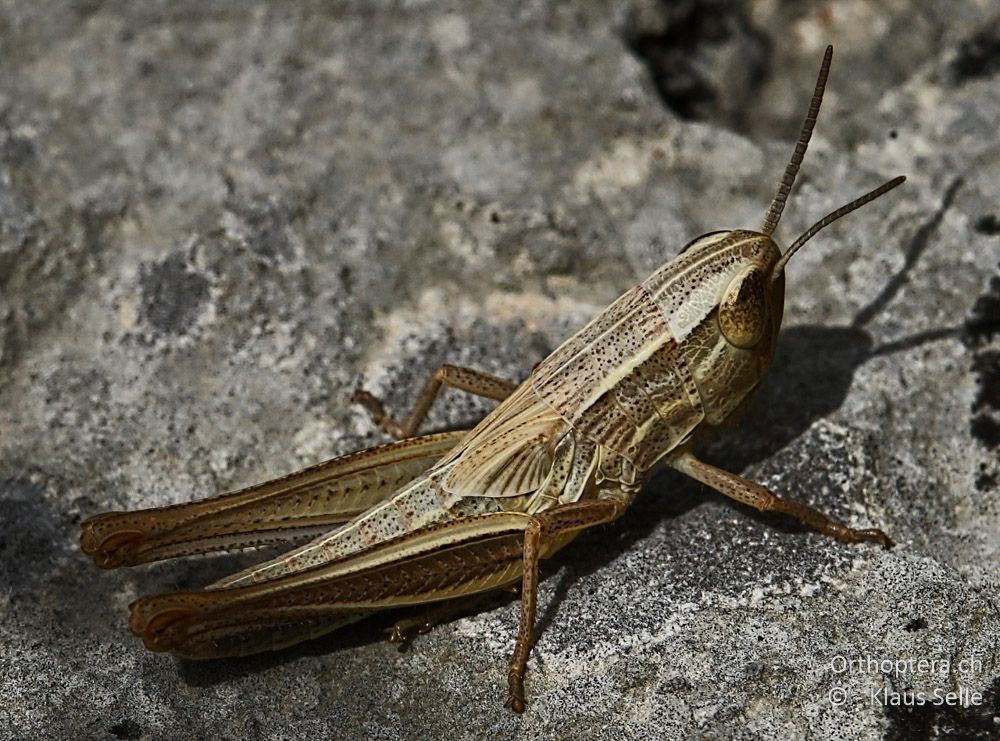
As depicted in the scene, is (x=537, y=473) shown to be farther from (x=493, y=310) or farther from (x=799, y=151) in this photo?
(x=799, y=151)

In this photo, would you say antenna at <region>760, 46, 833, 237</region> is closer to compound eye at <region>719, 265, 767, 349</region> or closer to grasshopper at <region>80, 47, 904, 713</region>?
grasshopper at <region>80, 47, 904, 713</region>

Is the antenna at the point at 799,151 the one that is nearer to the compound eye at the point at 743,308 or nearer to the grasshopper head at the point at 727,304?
the grasshopper head at the point at 727,304

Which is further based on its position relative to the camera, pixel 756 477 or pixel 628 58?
pixel 628 58

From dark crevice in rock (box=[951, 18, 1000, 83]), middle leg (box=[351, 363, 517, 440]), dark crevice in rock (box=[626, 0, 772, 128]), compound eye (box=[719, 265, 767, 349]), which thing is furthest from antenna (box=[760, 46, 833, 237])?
dark crevice in rock (box=[951, 18, 1000, 83])

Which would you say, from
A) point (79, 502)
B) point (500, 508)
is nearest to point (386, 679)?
point (500, 508)

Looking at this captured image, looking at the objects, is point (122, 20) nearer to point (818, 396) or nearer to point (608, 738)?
point (818, 396)

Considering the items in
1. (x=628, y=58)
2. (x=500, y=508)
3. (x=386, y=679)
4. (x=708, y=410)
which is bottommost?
(x=386, y=679)
